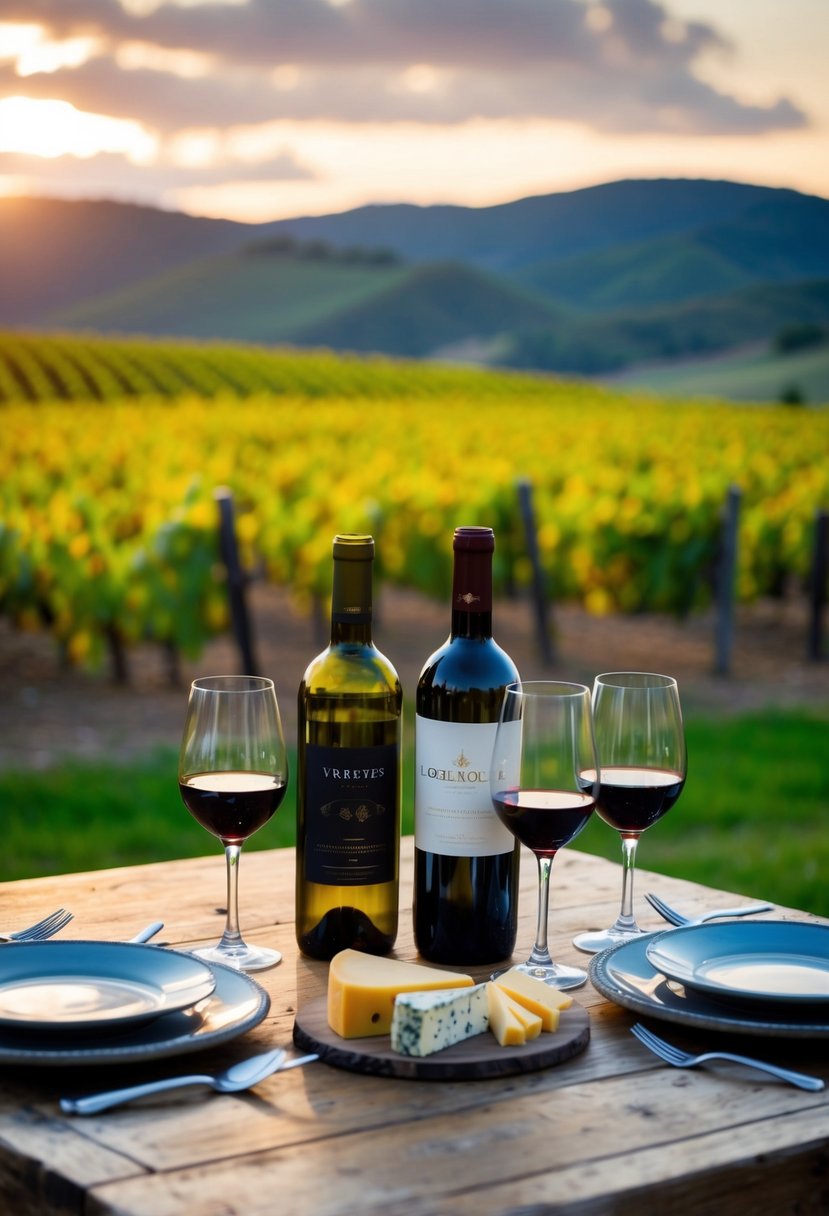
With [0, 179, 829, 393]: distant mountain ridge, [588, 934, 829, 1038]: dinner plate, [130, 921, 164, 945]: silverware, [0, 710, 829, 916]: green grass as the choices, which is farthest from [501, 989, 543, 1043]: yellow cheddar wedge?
[0, 179, 829, 393]: distant mountain ridge

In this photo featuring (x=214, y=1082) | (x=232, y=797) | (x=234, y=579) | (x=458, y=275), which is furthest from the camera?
(x=458, y=275)

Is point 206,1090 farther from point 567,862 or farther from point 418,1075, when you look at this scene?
point 567,862

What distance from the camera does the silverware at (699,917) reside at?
6.69 ft

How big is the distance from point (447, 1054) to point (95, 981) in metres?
0.43

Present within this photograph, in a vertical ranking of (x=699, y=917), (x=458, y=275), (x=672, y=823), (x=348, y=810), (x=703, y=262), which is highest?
(x=458, y=275)

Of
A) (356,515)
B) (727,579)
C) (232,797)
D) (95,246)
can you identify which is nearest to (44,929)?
(232,797)

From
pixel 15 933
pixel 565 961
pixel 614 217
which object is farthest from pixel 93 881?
pixel 614 217

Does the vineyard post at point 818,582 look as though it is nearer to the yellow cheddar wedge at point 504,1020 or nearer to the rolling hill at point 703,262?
the yellow cheddar wedge at point 504,1020

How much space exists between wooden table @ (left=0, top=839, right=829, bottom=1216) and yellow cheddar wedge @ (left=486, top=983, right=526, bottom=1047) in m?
0.05

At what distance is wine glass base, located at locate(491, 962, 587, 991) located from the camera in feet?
5.78

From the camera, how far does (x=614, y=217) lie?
297 ft

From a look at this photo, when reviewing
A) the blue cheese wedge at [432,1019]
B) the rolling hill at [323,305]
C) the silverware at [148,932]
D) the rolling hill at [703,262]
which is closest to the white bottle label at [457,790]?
the blue cheese wedge at [432,1019]

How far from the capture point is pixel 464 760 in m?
1.72

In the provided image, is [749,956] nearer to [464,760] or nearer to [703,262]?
[464,760]
